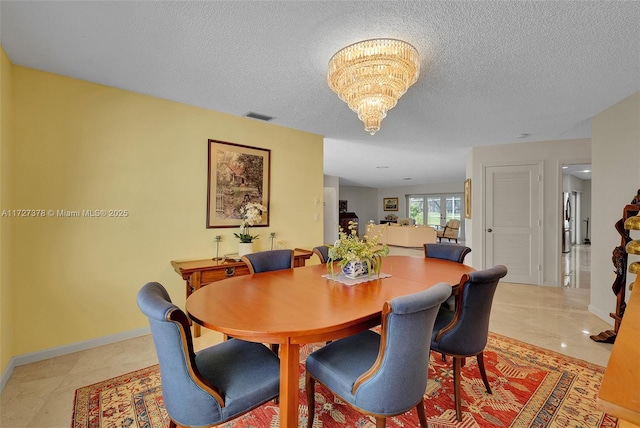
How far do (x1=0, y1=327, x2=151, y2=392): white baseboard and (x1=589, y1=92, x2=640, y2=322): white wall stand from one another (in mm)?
4983

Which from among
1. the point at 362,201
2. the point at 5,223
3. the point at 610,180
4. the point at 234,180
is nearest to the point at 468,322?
the point at 234,180

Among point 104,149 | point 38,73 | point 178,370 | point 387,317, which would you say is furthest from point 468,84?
point 38,73

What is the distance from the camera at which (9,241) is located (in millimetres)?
2195

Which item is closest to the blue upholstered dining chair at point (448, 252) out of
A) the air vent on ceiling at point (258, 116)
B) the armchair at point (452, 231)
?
the air vent on ceiling at point (258, 116)

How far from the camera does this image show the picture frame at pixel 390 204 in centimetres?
1265

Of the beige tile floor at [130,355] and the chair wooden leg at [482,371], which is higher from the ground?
the chair wooden leg at [482,371]

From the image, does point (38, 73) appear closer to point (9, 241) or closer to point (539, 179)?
point (9, 241)

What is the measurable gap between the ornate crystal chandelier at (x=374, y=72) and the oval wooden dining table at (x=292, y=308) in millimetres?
1240

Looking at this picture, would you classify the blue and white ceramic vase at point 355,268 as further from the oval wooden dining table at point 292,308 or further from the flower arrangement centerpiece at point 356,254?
the oval wooden dining table at point 292,308

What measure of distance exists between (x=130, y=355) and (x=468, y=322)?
2.71 metres

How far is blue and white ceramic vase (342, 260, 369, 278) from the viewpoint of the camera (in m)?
2.00

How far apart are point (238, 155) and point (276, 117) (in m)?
0.67

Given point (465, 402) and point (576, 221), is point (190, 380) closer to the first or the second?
point (465, 402)

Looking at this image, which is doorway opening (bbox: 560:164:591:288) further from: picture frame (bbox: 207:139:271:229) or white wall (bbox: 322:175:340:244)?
picture frame (bbox: 207:139:271:229)
